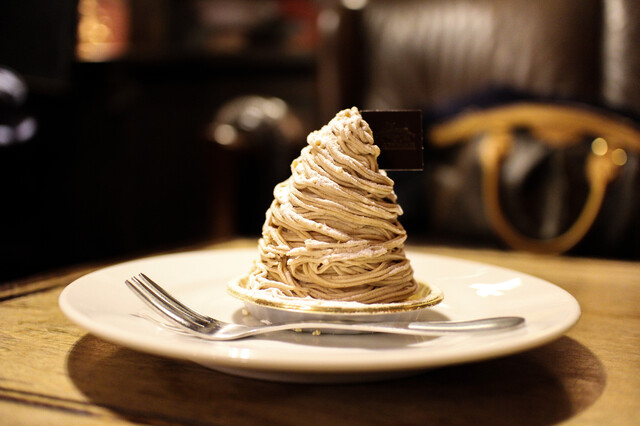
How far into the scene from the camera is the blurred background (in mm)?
2471

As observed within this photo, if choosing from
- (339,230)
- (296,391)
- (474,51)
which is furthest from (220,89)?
(296,391)

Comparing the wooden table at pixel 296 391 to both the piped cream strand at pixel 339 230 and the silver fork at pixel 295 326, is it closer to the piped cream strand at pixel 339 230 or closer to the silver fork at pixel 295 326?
the silver fork at pixel 295 326

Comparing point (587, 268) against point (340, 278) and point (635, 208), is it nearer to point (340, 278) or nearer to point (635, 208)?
point (340, 278)

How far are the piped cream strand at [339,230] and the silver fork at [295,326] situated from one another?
13 centimetres

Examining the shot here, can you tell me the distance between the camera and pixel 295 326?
0.66m

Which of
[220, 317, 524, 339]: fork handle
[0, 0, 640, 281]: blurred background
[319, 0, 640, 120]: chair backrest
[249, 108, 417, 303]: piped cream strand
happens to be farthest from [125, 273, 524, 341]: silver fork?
[319, 0, 640, 120]: chair backrest

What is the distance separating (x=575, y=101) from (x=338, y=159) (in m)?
1.47

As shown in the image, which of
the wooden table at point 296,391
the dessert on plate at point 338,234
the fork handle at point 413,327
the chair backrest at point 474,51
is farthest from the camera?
the chair backrest at point 474,51

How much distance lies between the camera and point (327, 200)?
83cm

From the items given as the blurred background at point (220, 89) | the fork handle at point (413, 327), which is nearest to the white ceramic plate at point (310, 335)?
the fork handle at point (413, 327)

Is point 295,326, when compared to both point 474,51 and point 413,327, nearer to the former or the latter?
point 413,327

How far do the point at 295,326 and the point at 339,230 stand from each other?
0.21 metres

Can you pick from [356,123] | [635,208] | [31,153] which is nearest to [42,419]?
[356,123]

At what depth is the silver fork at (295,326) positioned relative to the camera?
2.16 ft
